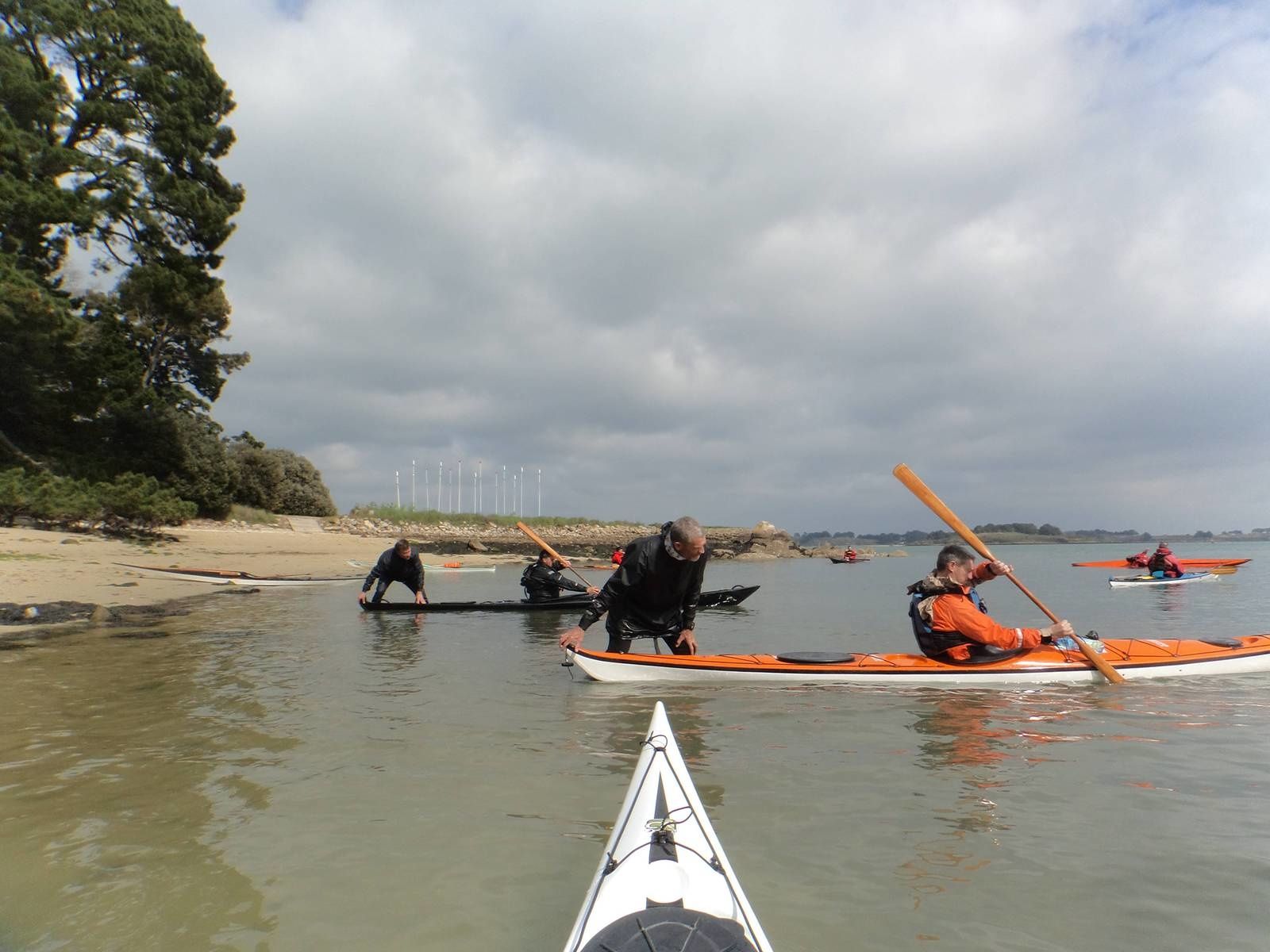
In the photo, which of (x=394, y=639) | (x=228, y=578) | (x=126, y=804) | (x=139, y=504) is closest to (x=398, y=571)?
(x=394, y=639)

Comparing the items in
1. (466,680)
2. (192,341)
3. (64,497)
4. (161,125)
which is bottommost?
(466,680)

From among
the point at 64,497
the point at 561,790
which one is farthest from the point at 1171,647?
the point at 64,497

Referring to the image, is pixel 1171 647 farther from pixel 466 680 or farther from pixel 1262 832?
pixel 466 680

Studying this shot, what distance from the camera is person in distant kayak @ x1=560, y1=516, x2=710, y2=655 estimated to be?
6.70 m

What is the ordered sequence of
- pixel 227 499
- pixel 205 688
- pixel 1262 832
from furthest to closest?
pixel 227 499, pixel 205 688, pixel 1262 832

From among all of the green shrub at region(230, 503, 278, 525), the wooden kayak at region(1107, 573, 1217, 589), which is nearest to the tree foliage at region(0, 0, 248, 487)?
the green shrub at region(230, 503, 278, 525)

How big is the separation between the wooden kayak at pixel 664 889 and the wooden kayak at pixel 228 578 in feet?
60.5

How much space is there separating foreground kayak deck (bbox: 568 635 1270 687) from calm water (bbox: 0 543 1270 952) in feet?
0.65

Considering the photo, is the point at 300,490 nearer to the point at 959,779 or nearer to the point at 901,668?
the point at 901,668

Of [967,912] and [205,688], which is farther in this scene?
[205,688]

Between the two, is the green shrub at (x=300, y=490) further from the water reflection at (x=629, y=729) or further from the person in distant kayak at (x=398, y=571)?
the water reflection at (x=629, y=729)

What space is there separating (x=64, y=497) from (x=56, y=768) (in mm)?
17223

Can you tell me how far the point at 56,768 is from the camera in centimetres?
480

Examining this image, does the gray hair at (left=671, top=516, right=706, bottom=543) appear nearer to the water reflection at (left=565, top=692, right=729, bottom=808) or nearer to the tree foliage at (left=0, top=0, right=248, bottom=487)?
the water reflection at (left=565, top=692, right=729, bottom=808)
